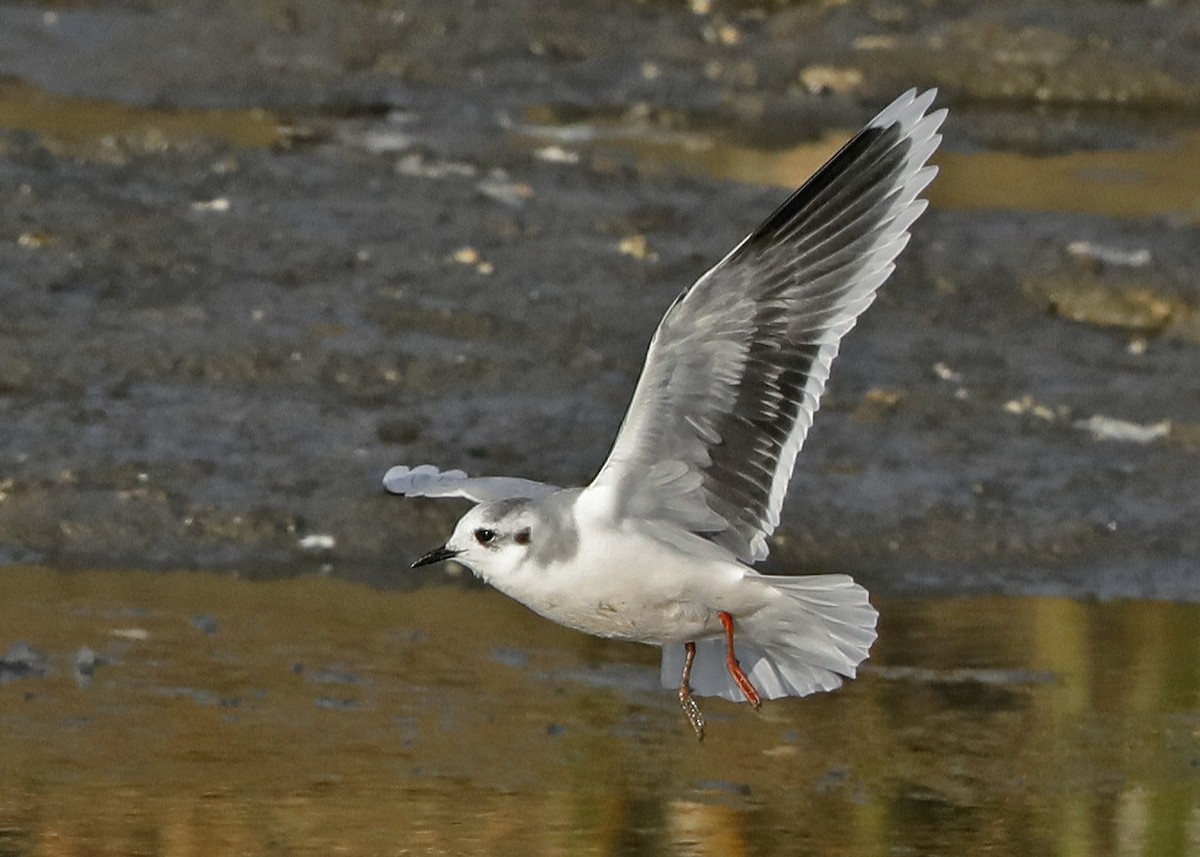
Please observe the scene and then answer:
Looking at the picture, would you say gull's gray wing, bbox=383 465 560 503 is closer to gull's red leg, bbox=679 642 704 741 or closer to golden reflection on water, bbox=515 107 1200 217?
gull's red leg, bbox=679 642 704 741

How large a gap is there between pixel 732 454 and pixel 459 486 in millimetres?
917

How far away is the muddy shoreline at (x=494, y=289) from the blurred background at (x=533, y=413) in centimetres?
3

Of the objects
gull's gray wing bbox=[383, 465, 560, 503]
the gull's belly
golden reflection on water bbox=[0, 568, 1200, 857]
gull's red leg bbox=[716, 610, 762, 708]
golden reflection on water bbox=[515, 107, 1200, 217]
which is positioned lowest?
golden reflection on water bbox=[0, 568, 1200, 857]

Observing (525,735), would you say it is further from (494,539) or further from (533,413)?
(533,413)

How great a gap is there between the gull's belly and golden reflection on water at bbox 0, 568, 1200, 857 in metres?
0.53

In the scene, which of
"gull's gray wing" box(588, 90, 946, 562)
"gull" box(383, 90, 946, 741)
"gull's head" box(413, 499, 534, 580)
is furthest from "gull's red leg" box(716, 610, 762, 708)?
"gull's head" box(413, 499, 534, 580)

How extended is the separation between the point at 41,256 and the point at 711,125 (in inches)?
187

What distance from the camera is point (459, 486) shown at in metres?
6.43

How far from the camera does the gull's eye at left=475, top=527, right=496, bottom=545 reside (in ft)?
19.2

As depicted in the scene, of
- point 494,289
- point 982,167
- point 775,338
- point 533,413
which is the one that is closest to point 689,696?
point 775,338

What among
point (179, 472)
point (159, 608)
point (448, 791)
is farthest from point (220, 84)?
point (448, 791)

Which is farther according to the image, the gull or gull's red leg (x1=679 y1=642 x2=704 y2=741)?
gull's red leg (x1=679 y1=642 x2=704 y2=741)

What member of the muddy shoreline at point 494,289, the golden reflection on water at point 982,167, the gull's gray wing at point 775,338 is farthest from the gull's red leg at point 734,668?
the golden reflection on water at point 982,167

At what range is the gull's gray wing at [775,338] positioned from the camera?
5652 millimetres
